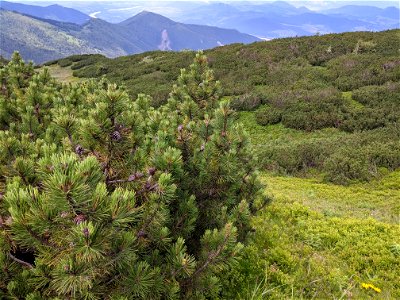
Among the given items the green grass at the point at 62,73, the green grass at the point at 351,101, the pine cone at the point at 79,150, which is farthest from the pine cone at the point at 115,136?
the green grass at the point at 62,73

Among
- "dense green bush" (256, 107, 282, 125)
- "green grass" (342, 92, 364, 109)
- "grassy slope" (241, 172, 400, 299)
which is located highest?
"green grass" (342, 92, 364, 109)

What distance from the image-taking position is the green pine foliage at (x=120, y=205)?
Result: 2666mm

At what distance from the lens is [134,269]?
10.9 feet

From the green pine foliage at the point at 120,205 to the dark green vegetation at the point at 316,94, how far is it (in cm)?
557

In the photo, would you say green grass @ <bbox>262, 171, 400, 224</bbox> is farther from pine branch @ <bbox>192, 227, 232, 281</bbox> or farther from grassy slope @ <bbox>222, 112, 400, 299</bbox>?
pine branch @ <bbox>192, 227, 232, 281</bbox>

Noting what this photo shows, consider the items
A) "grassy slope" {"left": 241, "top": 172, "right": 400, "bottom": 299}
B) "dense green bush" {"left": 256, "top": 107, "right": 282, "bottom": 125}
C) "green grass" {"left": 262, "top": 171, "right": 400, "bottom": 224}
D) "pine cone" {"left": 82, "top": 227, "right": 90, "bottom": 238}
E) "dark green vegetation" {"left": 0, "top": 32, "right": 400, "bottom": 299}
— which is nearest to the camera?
"pine cone" {"left": 82, "top": 227, "right": 90, "bottom": 238}

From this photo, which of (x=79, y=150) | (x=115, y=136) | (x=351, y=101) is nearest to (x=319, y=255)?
(x=115, y=136)

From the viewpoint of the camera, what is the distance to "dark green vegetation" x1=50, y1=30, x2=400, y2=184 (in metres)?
16.3

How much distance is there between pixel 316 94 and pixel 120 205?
23680 mm

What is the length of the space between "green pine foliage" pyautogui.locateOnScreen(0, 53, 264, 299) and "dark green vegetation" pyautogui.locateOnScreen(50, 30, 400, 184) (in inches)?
219

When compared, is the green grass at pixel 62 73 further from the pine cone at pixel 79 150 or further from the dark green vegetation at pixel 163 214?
the pine cone at pixel 79 150

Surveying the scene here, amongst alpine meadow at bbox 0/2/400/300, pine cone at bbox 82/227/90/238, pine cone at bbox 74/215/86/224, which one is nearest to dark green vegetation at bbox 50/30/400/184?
alpine meadow at bbox 0/2/400/300

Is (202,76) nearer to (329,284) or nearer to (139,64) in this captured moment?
(329,284)

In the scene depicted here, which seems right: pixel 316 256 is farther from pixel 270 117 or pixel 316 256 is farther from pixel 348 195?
pixel 270 117
